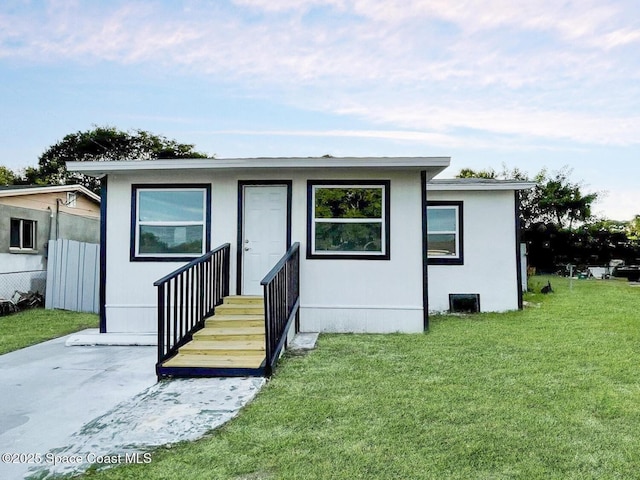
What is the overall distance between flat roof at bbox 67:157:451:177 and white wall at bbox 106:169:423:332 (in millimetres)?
280

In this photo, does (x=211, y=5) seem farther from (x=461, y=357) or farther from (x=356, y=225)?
(x=461, y=357)

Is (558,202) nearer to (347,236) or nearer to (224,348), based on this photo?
(347,236)

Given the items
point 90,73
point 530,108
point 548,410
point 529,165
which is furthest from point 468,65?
point 529,165

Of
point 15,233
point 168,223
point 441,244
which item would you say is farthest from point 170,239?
point 15,233

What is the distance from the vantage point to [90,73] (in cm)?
1166

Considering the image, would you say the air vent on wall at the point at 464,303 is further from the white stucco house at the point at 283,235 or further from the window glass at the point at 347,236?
the window glass at the point at 347,236

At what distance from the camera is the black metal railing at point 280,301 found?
4191mm

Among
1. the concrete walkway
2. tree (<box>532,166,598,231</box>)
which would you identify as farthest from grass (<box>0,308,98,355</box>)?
tree (<box>532,166,598,231</box>)

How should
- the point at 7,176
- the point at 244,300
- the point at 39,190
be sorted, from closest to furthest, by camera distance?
the point at 244,300
the point at 39,190
the point at 7,176

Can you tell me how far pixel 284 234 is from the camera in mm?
6426

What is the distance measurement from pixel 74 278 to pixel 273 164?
589 centimetres

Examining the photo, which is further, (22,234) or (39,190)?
(39,190)

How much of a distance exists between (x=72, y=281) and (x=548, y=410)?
30.4 feet

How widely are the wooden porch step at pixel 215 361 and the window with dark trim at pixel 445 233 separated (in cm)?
496
